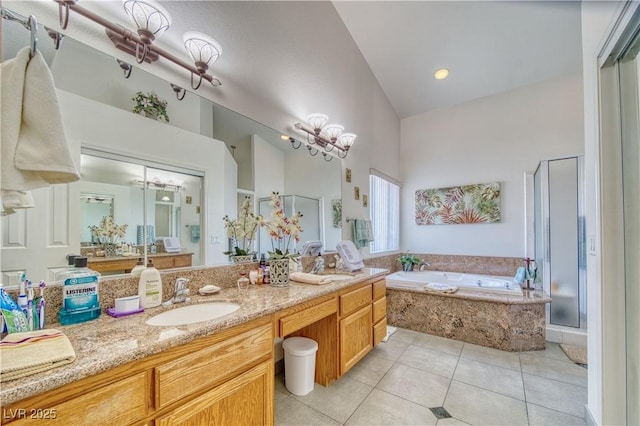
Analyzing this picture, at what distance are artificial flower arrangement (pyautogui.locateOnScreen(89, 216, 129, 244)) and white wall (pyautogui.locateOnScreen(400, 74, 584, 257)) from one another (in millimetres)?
4002

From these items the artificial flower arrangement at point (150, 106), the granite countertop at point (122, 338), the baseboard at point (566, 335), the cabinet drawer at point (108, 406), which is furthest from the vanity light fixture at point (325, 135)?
the baseboard at point (566, 335)

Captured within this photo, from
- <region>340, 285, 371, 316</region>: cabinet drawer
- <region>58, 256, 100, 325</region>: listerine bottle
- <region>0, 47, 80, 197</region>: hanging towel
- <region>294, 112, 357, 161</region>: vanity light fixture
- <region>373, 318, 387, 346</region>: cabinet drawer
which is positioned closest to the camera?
<region>0, 47, 80, 197</region>: hanging towel

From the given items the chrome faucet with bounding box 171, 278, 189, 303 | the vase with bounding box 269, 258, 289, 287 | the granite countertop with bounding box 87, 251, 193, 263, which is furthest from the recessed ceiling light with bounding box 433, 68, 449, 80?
the chrome faucet with bounding box 171, 278, 189, 303

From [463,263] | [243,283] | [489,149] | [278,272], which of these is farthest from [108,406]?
[489,149]

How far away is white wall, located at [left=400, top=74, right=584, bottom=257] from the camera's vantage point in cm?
337

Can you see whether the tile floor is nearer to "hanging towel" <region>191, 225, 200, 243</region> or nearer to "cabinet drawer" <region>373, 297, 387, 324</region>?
"cabinet drawer" <region>373, 297, 387, 324</region>

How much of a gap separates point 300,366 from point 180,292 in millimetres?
1018

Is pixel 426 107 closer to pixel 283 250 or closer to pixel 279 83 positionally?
pixel 279 83

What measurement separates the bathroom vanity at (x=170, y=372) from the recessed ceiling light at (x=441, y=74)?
3376mm

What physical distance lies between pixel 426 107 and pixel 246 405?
4.50m

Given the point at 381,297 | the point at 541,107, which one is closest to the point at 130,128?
the point at 381,297

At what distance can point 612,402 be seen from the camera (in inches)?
50.9

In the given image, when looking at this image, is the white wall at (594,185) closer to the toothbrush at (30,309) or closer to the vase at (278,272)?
the vase at (278,272)

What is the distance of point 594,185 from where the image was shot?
1.42 metres
